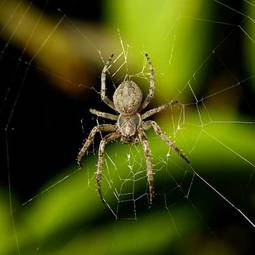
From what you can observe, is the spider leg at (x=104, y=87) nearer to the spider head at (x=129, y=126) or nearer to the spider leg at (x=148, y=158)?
the spider head at (x=129, y=126)

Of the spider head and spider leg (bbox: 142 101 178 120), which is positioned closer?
spider leg (bbox: 142 101 178 120)

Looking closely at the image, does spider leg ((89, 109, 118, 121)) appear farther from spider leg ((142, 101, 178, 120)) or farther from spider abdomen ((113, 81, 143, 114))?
spider leg ((142, 101, 178, 120))

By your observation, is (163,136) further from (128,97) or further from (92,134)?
(92,134)

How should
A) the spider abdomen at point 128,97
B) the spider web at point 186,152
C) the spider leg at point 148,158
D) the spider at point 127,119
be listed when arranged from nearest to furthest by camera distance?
the spider web at point 186,152, the spider leg at point 148,158, the spider at point 127,119, the spider abdomen at point 128,97

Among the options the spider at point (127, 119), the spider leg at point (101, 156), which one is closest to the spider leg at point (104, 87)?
the spider at point (127, 119)

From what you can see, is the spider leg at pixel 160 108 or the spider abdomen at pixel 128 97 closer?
the spider leg at pixel 160 108

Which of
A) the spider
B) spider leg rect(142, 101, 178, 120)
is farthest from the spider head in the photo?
spider leg rect(142, 101, 178, 120)

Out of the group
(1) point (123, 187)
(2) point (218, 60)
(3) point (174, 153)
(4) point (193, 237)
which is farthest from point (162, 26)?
(4) point (193, 237)

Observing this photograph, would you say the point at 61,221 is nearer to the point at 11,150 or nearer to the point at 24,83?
the point at 11,150
